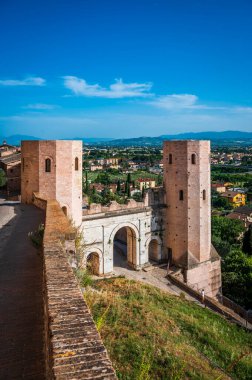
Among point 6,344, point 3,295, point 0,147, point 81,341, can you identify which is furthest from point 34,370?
point 0,147

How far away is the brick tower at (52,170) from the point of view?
57.5ft

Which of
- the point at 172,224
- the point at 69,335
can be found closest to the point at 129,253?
the point at 172,224

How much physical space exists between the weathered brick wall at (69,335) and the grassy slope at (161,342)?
114 centimetres

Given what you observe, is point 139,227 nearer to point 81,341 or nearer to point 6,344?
point 6,344

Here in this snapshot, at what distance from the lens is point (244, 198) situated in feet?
277

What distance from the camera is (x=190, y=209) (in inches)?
907

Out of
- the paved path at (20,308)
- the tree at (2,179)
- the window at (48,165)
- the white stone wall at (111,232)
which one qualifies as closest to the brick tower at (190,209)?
the white stone wall at (111,232)

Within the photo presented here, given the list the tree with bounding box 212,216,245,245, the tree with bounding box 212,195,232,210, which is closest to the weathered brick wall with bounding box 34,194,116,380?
the tree with bounding box 212,216,245,245

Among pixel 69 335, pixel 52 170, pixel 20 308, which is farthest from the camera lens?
pixel 52 170

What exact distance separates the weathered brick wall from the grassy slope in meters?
1.14

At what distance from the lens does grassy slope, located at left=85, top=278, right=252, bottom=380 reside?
24.9 feet

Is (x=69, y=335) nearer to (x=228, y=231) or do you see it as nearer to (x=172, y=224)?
(x=172, y=224)

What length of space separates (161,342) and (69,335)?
6668 mm

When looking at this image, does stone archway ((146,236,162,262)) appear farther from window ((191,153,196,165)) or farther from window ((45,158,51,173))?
window ((45,158,51,173))
